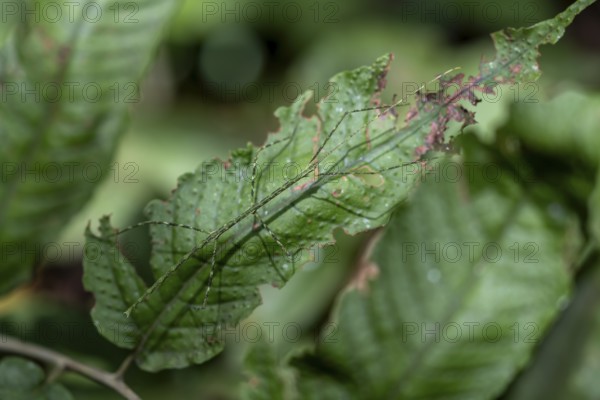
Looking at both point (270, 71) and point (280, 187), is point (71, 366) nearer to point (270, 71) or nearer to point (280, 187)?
point (280, 187)

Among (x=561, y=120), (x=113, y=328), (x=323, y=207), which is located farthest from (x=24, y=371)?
(x=561, y=120)

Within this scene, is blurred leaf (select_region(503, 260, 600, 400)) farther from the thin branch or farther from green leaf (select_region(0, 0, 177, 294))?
green leaf (select_region(0, 0, 177, 294))

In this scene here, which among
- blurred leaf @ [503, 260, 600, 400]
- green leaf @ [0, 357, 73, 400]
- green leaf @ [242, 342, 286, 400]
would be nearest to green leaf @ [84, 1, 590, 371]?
green leaf @ [0, 357, 73, 400]

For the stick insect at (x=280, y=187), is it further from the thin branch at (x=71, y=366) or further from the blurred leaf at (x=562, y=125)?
the blurred leaf at (x=562, y=125)

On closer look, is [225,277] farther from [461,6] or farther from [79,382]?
[461,6]

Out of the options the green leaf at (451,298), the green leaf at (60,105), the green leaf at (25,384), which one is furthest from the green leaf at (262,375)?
the green leaf at (60,105)

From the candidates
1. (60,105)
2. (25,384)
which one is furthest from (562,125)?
(25,384)
